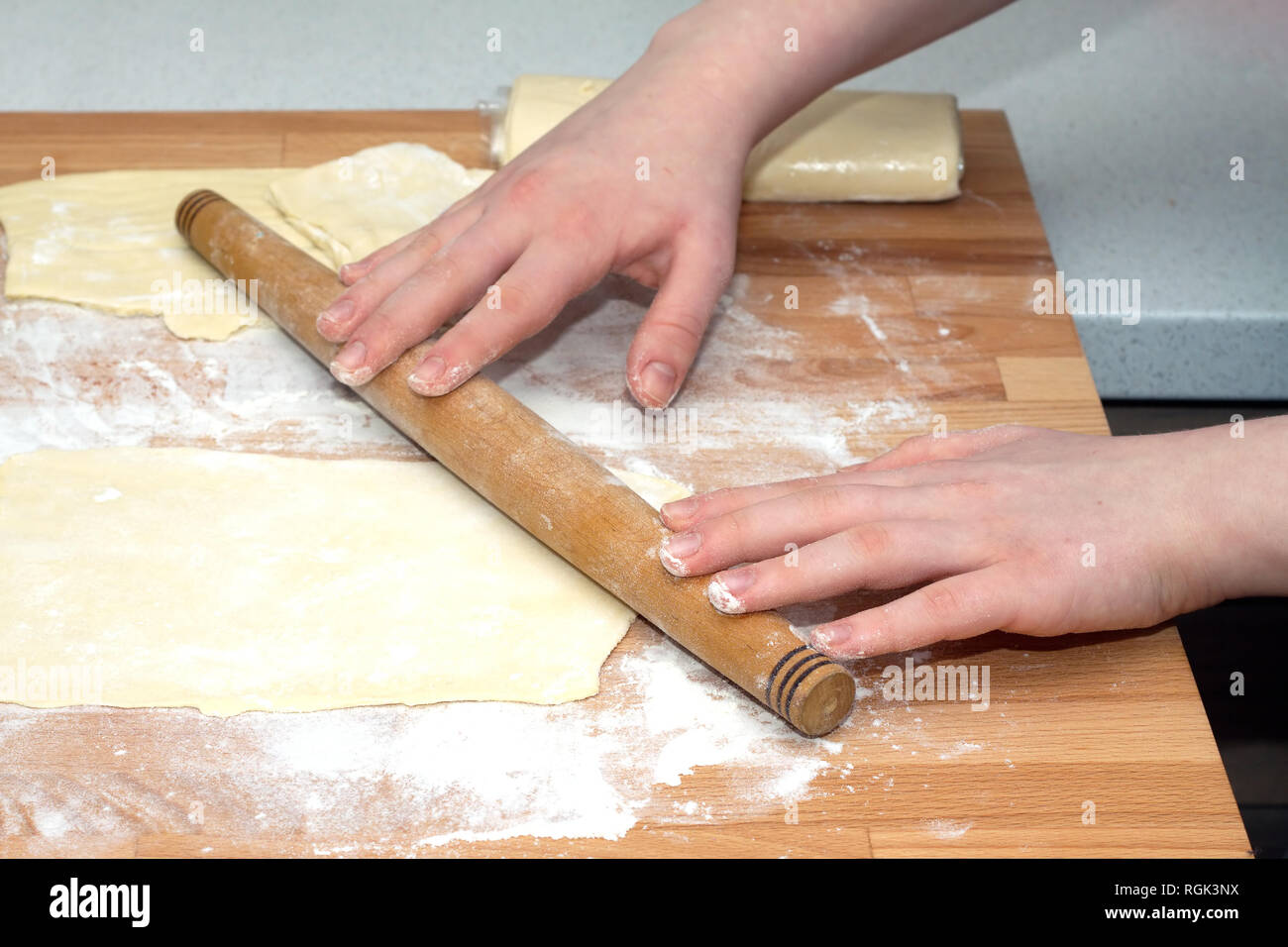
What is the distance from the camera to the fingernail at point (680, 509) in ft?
4.89

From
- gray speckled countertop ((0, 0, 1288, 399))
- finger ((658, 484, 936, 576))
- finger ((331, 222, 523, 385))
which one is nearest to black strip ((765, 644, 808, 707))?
finger ((658, 484, 936, 576))

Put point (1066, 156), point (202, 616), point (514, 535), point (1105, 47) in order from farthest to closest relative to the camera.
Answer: point (1105, 47), point (1066, 156), point (514, 535), point (202, 616)

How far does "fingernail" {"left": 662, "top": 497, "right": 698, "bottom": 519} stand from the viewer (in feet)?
4.89

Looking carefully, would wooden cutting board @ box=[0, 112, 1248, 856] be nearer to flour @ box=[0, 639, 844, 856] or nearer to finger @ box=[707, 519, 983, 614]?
flour @ box=[0, 639, 844, 856]

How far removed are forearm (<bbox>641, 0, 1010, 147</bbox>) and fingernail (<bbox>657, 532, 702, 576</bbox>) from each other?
2.74 ft

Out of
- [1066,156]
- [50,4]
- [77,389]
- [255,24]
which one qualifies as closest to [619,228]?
[77,389]

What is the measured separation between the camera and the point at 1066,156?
109 inches

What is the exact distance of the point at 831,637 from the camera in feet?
4.58

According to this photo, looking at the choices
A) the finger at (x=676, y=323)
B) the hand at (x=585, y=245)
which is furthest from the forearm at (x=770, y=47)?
the finger at (x=676, y=323)

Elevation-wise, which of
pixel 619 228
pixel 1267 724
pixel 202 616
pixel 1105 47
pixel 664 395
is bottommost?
pixel 1267 724

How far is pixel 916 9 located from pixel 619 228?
673 mm

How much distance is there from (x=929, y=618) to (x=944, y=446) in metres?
0.32

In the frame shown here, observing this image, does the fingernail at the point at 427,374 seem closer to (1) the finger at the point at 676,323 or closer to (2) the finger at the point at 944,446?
(1) the finger at the point at 676,323

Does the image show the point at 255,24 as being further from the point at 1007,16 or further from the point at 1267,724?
the point at 1267,724
